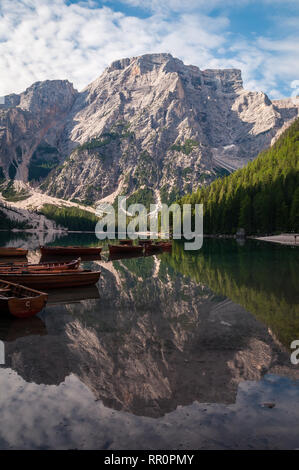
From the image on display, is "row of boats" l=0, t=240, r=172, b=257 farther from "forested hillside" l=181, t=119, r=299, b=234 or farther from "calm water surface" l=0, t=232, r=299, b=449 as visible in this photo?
"forested hillside" l=181, t=119, r=299, b=234

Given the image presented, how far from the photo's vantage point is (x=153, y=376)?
13.0 m

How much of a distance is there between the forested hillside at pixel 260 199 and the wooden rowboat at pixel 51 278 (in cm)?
9143

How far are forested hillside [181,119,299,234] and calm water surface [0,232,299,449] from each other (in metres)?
97.1

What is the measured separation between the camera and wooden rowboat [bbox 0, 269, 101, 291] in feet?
98.3

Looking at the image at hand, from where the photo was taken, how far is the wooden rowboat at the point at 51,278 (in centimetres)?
2997

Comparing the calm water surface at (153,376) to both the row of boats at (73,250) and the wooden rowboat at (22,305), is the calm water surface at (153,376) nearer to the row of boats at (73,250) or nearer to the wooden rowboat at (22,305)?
the wooden rowboat at (22,305)

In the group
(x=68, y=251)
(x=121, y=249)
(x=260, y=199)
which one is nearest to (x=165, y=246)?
(x=121, y=249)

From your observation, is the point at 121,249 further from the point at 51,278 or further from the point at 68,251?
the point at 51,278

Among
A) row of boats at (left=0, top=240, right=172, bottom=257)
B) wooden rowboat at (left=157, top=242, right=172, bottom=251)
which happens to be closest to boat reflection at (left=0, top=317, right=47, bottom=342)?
row of boats at (left=0, top=240, right=172, bottom=257)

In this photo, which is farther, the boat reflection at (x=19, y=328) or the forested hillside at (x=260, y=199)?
the forested hillside at (x=260, y=199)

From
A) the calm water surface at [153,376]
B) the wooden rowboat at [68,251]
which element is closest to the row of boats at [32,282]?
the calm water surface at [153,376]
